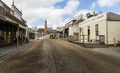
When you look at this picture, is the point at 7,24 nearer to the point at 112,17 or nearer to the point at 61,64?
the point at 112,17

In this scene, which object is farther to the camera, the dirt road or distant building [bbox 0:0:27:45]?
distant building [bbox 0:0:27:45]

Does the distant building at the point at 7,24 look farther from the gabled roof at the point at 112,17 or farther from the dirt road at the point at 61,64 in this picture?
the gabled roof at the point at 112,17

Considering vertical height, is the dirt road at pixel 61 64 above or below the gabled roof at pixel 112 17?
below

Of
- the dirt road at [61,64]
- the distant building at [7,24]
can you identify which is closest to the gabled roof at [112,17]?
the distant building at [7,24]

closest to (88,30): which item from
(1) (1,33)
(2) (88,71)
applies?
(1) (1,33)

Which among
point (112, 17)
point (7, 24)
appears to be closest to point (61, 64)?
A: point (112, 17)

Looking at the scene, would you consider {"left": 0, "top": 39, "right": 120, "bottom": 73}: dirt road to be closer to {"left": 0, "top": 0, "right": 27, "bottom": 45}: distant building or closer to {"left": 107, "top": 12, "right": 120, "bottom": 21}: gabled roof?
{"left": 0, "top": 0, "right": 27, "bottom": 45}: distant building

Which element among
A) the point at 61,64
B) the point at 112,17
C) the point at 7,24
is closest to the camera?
the point at 61,64

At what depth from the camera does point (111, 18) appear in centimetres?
3456

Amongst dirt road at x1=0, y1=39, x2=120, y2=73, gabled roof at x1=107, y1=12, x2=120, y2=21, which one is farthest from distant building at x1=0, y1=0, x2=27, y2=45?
gabled roof at x1=107, y1=12, x2=120, y2=21

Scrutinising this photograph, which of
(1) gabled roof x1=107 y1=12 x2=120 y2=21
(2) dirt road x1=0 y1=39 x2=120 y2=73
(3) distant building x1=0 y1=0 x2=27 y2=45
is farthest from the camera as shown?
(1) gabled roof x1=107 y1=12 x2=120 y2=21

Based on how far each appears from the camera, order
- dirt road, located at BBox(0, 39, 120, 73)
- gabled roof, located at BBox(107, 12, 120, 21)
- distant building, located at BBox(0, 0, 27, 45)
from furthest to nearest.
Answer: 1. gabled roof, located at BBox(107, 12, 120, 21)
2. distant building, located at BBox(0, 0, 27, 45)
3. dirt road, located at BBox(0, 39, 120, 73)

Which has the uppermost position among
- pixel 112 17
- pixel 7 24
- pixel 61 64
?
pixel 112 17

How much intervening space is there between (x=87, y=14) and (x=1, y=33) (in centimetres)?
7319
